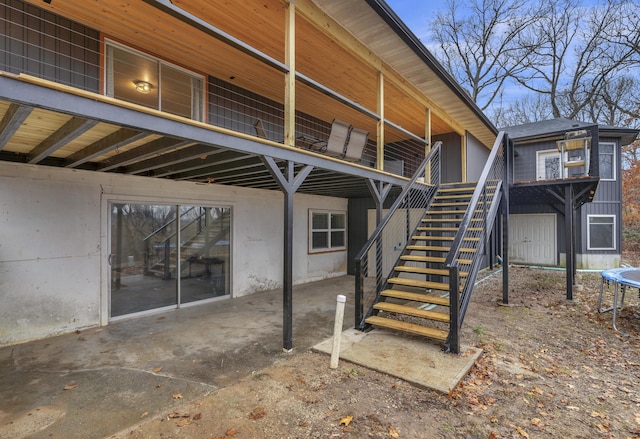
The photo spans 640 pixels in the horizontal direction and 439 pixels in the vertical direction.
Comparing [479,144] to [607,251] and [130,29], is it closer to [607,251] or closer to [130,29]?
[607,251]

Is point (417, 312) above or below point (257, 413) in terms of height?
above

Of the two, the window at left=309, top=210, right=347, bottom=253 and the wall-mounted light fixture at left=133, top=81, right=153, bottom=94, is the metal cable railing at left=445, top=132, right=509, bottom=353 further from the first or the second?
the wall-mounted light fixture at left=133, top=81, right=153, bottom=94

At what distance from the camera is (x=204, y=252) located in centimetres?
638

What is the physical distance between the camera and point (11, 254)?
4.19 m

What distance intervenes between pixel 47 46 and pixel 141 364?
4.11 m

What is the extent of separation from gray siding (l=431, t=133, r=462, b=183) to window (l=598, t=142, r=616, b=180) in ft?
21.5

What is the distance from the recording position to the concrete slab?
3.23 meters

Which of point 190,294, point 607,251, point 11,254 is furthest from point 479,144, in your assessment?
point 11,254

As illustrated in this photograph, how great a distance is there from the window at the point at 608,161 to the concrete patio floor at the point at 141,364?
38.7 feet

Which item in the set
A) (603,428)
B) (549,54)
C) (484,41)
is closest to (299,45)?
(603,428)

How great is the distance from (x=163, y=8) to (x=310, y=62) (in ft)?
10.3

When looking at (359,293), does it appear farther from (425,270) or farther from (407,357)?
(407,357)

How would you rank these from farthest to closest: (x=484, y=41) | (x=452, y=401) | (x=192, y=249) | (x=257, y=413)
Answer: (x=484, y=41), (x=192, y=249), (x=452, y=401), (x=257, y=413)

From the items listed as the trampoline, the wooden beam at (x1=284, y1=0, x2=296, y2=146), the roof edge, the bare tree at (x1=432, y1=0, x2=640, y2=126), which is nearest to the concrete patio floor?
the wooden beam at (x1=284, y1=0, x2=296, y2=146)
